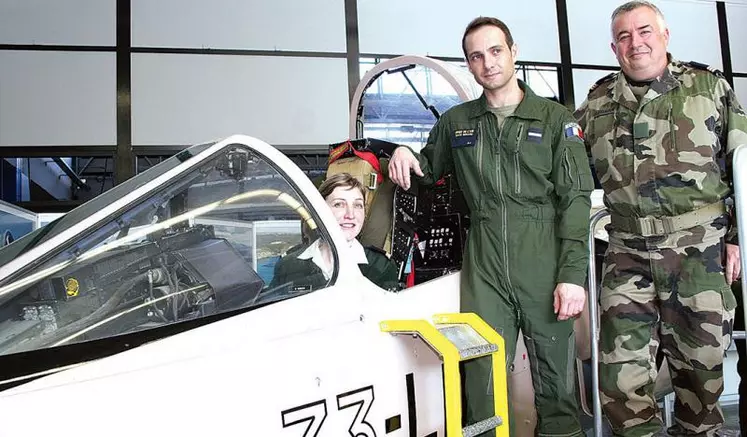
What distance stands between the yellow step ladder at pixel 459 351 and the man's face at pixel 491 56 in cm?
94

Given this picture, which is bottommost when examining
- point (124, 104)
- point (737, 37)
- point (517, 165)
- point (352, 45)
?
point (517, 165)

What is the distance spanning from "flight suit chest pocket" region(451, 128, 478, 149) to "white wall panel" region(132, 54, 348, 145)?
5.59 meters

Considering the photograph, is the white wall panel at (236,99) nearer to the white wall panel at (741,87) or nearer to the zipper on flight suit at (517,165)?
the zipper on flight suit at (517,165)

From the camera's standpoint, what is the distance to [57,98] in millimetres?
7270

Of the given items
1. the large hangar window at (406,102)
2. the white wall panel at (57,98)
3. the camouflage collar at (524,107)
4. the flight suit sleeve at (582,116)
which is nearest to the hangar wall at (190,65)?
the white wall panel at (57,98)

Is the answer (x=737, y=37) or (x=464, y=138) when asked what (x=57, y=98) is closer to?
(x=464, y=138)

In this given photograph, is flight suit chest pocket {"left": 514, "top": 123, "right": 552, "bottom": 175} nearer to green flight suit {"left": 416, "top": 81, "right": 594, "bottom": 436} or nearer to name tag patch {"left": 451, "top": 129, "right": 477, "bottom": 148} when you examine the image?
green flight suit {"left": 416, "top": 81, "right": 594, "bottom": 436}

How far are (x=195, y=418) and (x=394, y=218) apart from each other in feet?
4.68

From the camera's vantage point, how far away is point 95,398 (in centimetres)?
119

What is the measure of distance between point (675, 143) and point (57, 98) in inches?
282

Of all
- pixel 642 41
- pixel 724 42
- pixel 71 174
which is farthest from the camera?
pixel 71 174

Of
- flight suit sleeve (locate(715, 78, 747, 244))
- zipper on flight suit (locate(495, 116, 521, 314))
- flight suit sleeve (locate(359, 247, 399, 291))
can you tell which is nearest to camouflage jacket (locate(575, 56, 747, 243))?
flight suit sleeve (locate(715, 78, 747, 244))

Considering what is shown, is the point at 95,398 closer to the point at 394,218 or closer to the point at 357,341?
the point at 357,341

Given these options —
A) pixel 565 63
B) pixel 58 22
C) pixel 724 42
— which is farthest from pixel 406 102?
pixel 724 42
